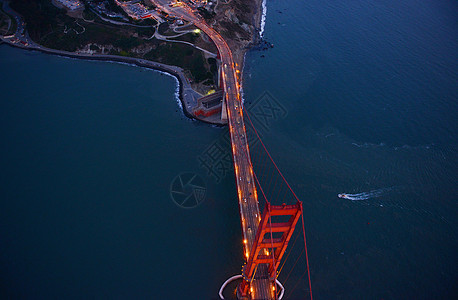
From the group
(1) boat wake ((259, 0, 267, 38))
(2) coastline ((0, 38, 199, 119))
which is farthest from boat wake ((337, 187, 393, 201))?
(1) boat wake ((259, 0, 267, 38))

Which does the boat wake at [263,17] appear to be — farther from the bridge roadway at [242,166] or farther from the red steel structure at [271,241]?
the red steel structure at [271,241]

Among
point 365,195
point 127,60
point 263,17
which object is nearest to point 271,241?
point 365,195

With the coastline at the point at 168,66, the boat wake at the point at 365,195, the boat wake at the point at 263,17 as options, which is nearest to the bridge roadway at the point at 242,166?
the coastline at the point at 168,66

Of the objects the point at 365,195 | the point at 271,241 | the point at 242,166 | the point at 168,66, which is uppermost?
the point at 365,195

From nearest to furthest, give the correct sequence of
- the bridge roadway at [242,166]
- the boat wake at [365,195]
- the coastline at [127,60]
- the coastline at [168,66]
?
the bridge roadway at [242,166] < the boat wake at [365,195] < the coastline at [168,66] < the coastline at [127,60]

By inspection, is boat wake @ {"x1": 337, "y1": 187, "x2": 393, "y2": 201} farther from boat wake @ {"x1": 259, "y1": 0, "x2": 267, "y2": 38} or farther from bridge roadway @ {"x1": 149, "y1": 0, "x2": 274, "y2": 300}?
boat wake @ {"x1": 259, "y1": 0, "x2": 267, "y2": 38}

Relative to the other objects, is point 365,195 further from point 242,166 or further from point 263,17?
point 263,17
